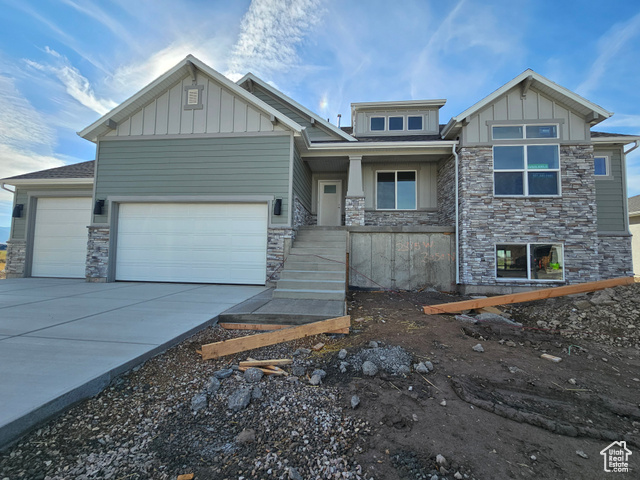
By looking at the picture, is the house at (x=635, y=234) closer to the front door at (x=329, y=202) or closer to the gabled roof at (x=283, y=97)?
the front door at (x=329, y=202)

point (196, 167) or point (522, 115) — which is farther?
point (522, 115)

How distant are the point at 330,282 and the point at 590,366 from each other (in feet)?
13.1

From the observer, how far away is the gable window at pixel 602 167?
8.58 m

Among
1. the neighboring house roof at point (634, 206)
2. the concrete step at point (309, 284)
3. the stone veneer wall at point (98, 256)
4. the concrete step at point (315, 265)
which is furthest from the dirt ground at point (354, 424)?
the neighboring house roof at point (634, 206)

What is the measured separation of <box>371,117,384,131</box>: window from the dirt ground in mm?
9863

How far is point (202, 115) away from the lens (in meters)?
7.68

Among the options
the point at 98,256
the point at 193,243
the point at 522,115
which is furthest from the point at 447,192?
the point at 98,256

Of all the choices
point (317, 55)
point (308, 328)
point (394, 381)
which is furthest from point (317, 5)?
point (394, 381)

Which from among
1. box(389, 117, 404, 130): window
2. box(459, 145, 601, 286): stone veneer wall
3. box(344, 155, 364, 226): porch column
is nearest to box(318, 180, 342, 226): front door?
box(344, 155, 364, 226): porch column

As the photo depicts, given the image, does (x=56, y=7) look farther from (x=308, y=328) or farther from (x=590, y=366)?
(x=590, y=366)

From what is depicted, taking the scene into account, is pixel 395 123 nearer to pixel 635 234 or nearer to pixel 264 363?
pixel 264 363

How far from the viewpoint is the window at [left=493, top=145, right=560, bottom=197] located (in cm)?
762

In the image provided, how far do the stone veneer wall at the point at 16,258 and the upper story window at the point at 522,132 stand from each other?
1515 centimetres

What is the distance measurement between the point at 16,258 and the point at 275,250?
354 inches
